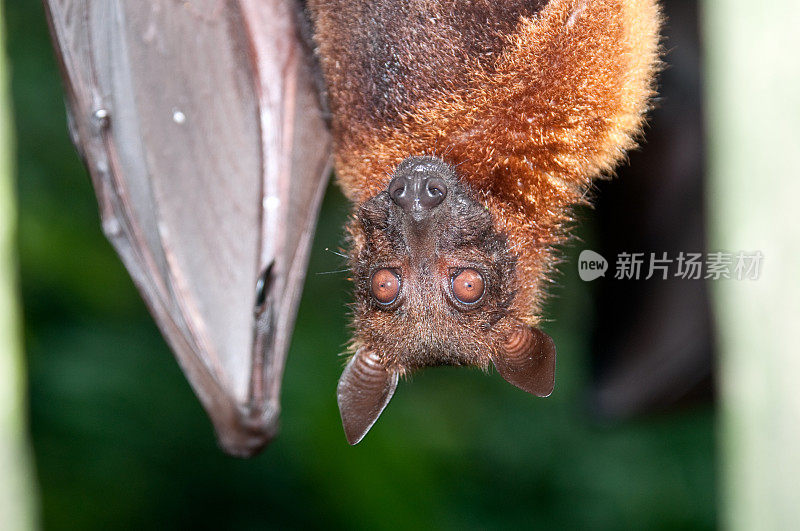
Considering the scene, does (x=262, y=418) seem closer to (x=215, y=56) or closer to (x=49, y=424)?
(x=215, y=56)

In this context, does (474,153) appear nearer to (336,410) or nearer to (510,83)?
(510,83)

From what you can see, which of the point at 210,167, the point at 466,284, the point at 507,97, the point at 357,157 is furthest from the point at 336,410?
the point at 507,97

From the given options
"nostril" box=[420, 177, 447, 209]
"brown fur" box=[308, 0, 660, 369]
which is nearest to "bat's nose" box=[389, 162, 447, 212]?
"nostril" box=[420, 177, 447, 209]

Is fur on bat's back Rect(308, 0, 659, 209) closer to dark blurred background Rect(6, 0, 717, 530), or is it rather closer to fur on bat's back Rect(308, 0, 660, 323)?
fur on bat's back Rect(308, 0, 660, 323)

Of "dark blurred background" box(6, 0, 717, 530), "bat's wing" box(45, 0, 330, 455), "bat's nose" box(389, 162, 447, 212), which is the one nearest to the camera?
"bat's nose" box(389, 162, 447, 212)

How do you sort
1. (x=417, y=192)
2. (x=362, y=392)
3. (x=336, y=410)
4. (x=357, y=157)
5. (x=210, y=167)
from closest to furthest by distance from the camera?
(x=417, y=192)
(x=362, y=392)
(x=357, y=157)
(x=210, y=167)
(x=336, y=410)

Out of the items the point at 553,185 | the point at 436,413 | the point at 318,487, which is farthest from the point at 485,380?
the point at 553,185
